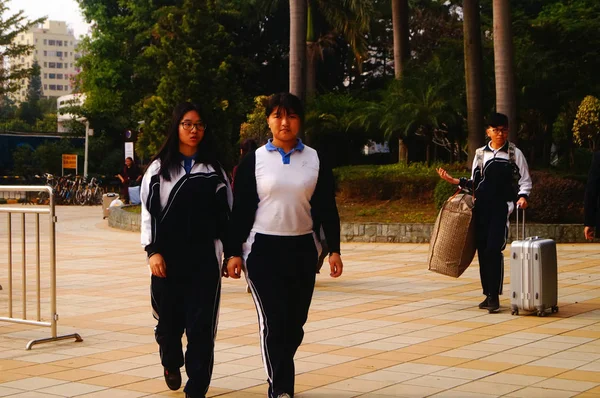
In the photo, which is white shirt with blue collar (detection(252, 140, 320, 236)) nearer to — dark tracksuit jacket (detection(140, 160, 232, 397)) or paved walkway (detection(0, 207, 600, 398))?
dark tracksuit jacket (detection(140, 160, 232, 397))

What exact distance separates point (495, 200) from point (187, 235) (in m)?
4.76

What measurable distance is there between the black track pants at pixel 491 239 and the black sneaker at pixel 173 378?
14.8 ft

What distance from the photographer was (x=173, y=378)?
6383mm

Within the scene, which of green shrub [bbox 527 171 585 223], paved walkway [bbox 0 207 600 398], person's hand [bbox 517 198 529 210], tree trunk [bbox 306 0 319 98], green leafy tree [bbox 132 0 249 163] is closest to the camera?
paved walkway [bbox 0 207 600 398]

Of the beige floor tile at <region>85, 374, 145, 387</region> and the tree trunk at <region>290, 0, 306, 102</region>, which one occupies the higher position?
the tree trunk at <region>290, 0, 306, 102</region>

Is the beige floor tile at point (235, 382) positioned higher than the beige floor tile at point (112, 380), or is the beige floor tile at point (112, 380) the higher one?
the beige floor tile at point (112, 380)

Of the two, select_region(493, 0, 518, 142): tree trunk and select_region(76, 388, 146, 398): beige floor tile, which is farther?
select_region(493, 0, 518, 142): tree trunk

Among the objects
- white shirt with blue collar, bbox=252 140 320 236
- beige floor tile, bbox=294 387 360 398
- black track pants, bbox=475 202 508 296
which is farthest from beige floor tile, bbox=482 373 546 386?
black track pants, bbox=475 202 508 296

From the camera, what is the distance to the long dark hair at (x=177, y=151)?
618cm

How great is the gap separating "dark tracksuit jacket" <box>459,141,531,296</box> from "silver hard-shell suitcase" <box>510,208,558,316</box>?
0.20 meters

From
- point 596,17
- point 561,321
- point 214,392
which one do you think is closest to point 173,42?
point 596,17

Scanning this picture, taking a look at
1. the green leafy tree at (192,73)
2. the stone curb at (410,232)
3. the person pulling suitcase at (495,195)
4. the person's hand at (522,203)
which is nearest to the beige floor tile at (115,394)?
the person pulling suitcase at (495,195)

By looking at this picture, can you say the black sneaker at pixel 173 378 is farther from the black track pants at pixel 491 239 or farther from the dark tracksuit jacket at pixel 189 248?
the black track pants at pixel 491 239

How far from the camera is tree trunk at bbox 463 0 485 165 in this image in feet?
70.6
